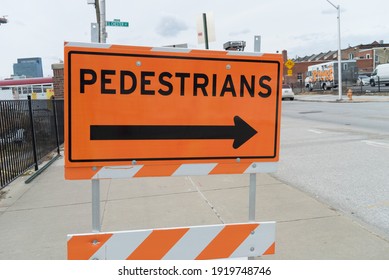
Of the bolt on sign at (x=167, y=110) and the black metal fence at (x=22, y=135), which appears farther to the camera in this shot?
the black metal fence at (x=22, y=135)

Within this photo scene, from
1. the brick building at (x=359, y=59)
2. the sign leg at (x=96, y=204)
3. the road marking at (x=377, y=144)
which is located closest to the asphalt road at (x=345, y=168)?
the road marking at (x=377, y=144)

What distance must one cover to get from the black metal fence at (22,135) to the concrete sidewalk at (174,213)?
0.44m

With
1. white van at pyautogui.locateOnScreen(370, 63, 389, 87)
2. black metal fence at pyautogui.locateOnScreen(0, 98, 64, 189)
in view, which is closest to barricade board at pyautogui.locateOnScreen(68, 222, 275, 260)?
black metal fence at pyautogui.locateOnScreen(0, 98, 64, 189)

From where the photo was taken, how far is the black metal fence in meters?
6.41

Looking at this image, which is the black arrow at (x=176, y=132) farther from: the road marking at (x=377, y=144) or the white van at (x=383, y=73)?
the white van at (x=383, y=73)

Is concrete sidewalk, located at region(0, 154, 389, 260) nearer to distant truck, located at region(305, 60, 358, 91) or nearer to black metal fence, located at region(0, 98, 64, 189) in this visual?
black metal fence, located at region(0, 98, 64, 189)

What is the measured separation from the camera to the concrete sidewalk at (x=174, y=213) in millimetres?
3592

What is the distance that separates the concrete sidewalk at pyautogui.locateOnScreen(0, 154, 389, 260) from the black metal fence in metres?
0.44

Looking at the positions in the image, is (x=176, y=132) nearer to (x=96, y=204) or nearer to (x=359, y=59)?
(x=96, y=204)

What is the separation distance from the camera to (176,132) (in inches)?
93.4

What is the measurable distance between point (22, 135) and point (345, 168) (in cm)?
675

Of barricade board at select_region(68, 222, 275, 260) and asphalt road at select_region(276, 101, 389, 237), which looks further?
asphalt road at select_region(276, 101, 389, 237)

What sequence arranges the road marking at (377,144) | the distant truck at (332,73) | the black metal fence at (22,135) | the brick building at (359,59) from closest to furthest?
the black metal fence at (22,135) → the road marking at (377,144) → the distant truck at (332,73) → the brick building at (359,59)
